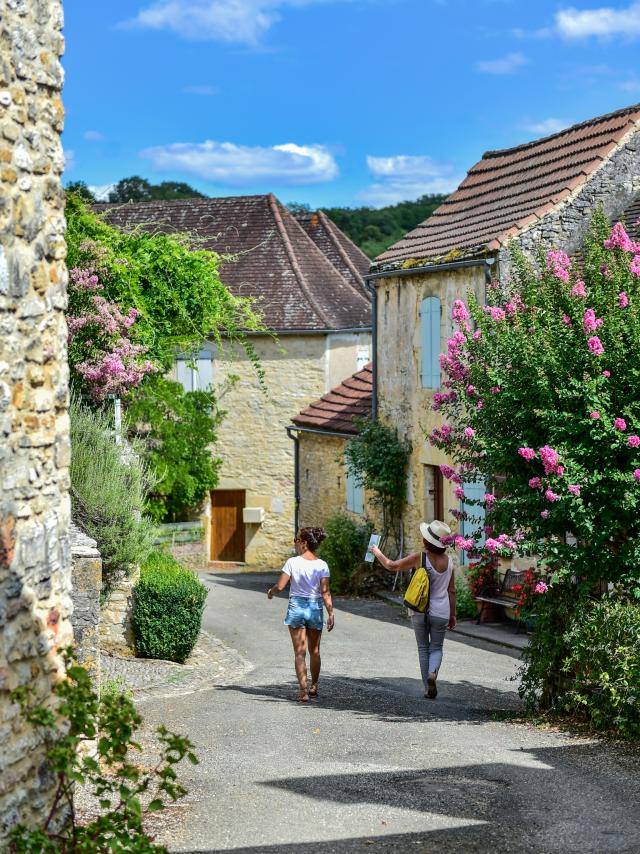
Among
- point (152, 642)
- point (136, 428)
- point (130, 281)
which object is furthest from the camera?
point (136, 428)

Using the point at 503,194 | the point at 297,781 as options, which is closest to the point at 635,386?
the point at 297,781

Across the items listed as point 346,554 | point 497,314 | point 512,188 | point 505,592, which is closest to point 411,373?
point 512,188

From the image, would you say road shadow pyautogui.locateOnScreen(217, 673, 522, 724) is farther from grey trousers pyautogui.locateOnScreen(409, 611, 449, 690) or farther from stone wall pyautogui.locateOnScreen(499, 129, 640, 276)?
stone wall pyautogui.locateOnScreen(499, 129, 640, 276)

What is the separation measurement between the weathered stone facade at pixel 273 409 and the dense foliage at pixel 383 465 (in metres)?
8.20

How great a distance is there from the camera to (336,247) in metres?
33.0

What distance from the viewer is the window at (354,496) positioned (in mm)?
22234

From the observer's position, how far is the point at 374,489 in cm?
2072

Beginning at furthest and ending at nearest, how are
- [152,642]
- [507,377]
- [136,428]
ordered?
[136,428], [152,642], [507,377]

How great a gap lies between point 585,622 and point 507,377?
83.1 inches

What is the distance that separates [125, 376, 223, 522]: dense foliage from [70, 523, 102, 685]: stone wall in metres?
13.9

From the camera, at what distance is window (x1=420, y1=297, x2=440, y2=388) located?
18781mm

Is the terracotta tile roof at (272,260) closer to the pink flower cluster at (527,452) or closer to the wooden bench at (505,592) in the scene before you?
the wooden bench at (505,592)

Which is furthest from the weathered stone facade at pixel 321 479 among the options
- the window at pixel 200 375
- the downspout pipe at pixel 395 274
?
the window at pixel 200 375

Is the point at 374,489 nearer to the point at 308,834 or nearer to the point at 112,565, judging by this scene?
the point at 112,565
